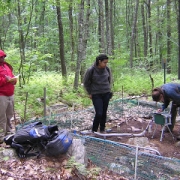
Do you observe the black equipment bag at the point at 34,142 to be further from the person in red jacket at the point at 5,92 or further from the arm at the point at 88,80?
the arm at the point at 88,80

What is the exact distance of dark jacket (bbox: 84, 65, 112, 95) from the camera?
5234 millimetres

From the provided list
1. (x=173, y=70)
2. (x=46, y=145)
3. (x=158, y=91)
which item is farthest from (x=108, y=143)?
(x=173, y=70)

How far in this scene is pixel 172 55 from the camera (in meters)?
20.0

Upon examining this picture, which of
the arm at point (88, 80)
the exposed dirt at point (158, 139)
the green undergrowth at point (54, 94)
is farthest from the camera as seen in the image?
the green undergrowth at point (54, 94)

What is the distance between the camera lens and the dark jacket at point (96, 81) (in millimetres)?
5234

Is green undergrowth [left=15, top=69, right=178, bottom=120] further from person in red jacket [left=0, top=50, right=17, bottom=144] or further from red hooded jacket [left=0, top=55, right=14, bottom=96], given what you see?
red hooded jacket [left=0, top=55, right=14, bottom=96]

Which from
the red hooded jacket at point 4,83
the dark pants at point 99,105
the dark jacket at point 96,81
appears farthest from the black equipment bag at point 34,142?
the dark jacket at point 96,81

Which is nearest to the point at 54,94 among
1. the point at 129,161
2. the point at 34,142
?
the point at 34,142

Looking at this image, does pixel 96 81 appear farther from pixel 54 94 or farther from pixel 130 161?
pixel 54 94

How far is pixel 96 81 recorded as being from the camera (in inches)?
207

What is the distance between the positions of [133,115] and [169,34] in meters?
11.8

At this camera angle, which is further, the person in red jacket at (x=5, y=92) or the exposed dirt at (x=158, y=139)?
the exposed dirt at (x=158, y=139)

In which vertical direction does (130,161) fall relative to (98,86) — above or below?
below

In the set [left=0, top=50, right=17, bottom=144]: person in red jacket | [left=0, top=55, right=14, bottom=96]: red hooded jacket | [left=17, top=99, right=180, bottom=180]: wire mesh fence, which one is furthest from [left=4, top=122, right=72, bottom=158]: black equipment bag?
[left=0, top=55, right=14, bottom=96]: red hooded jacket
